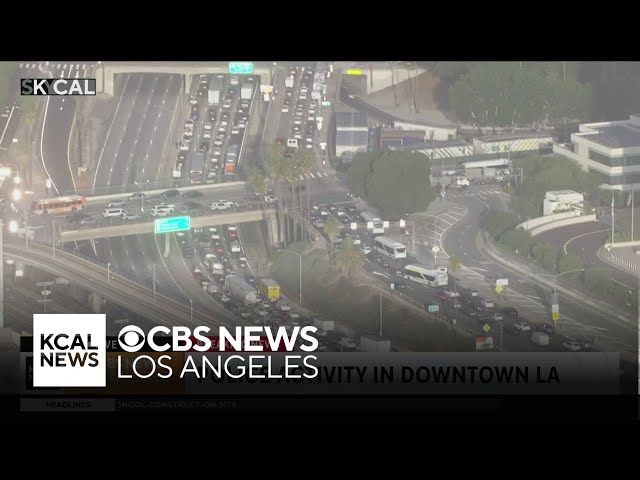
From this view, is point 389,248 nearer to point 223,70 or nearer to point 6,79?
point 223,70

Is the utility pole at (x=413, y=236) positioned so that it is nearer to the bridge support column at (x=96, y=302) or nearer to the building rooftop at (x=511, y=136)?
the building rooftop at (x=511, y=136)

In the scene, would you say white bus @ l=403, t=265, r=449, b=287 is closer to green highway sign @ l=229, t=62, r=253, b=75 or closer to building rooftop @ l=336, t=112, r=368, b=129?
building rooftop @ l=336, t=112, r=368, b=129

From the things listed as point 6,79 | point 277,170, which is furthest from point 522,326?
→ point 6,79

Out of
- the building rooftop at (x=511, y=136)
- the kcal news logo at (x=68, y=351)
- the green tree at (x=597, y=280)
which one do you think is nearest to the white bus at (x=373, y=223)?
the building rooftop at (x=511, y=136)

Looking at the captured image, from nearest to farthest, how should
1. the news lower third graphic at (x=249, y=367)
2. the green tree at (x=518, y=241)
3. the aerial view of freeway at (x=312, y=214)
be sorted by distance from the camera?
1. the news lower third graphic at (x=249, y=367)
2. the aerial view of freeway at (x=312, y=214)
3. the green tree at (x=518, y=241)

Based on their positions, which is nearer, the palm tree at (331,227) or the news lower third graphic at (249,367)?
the news lower third graphic at (249,367)

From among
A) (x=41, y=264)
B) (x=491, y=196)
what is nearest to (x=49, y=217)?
(x=41, y=264)

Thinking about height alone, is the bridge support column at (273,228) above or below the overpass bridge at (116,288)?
above
